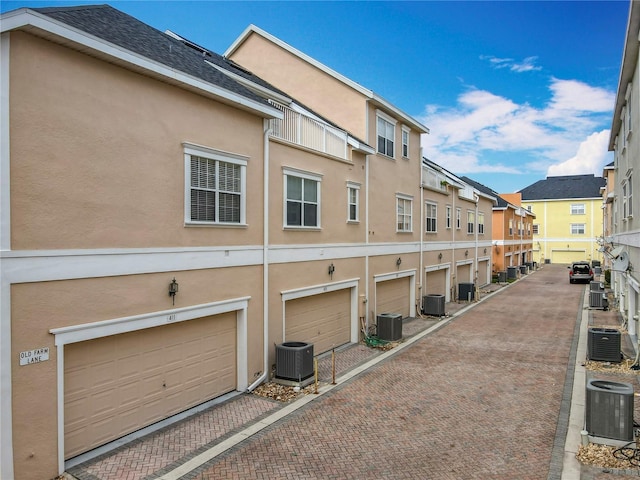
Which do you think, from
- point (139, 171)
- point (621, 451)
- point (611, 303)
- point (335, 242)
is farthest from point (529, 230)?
point (139, 171)

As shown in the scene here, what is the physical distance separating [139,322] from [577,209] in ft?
234

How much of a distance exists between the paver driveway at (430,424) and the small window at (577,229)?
57233 millimetres

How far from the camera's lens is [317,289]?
50.0 ft

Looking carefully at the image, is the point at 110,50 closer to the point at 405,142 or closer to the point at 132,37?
the point at 132,37

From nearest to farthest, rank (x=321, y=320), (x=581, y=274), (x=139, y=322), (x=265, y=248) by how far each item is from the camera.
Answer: (x=139, y=322)
(x=265, y=248)
(x=321, y=320)
(x=581, y=274)

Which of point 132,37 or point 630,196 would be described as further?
point 630,196

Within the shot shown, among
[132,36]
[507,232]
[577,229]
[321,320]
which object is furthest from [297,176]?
[577,229]

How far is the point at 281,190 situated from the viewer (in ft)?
44.1

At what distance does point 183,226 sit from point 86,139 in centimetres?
282

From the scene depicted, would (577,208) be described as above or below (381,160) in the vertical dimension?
above

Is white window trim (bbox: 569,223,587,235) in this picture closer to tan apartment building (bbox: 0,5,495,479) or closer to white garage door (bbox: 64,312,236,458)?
tan apartment building (bbox: 0,5,495,479)

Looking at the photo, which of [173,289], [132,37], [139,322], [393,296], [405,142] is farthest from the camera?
[405,142]

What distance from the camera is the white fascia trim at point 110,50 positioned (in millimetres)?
6980

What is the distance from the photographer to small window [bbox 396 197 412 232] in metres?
21.7
